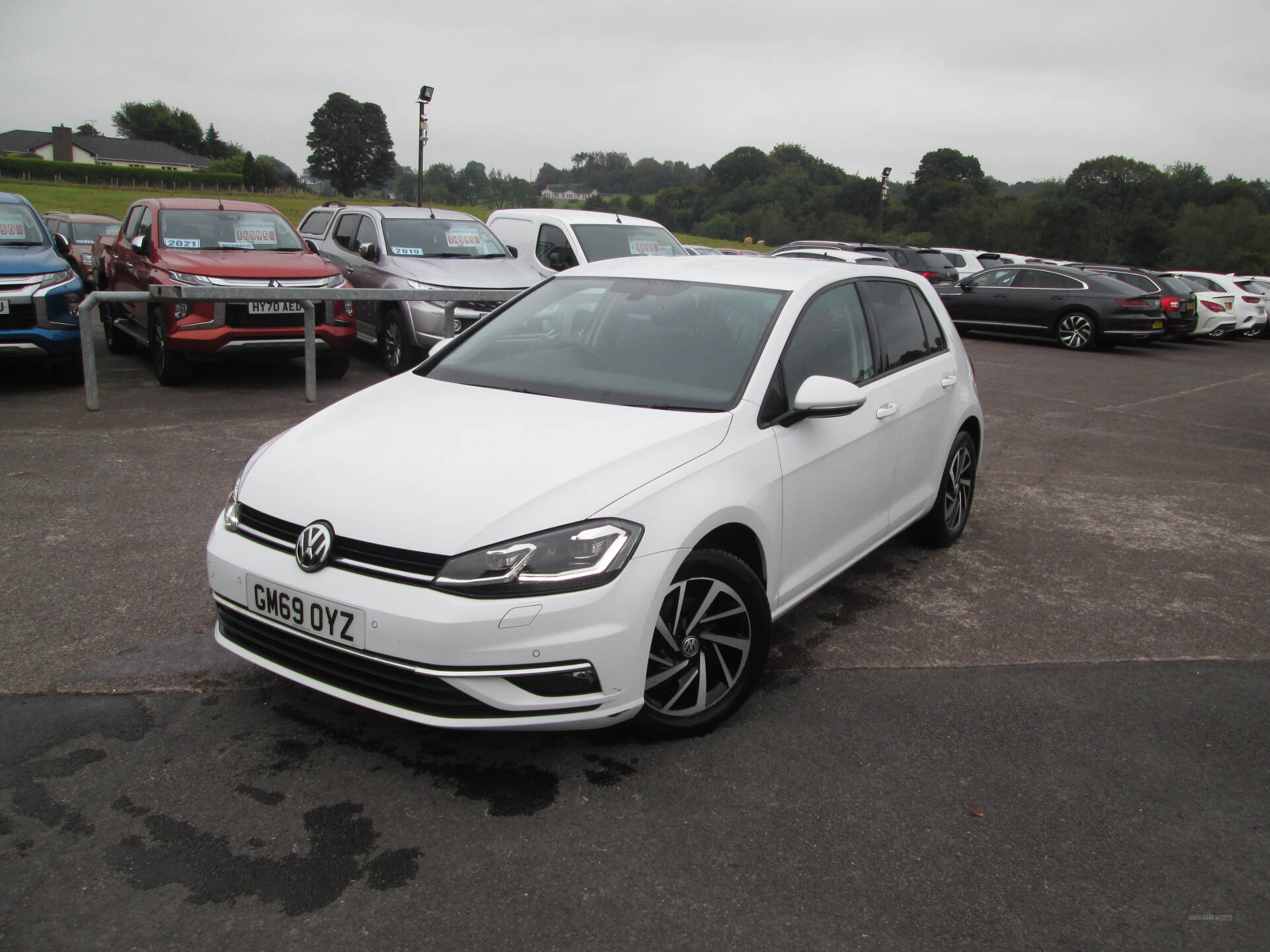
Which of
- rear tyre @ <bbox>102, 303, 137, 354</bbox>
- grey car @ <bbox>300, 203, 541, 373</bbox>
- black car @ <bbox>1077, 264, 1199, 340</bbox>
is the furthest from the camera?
black car @ <bbox>1077, 264, 1199, 340</bbox>

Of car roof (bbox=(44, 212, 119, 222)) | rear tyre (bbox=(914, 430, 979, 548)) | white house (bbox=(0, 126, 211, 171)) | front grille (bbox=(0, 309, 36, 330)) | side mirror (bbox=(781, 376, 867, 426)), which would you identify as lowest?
rear tyre (bbox=(914, 430, 979, 548))

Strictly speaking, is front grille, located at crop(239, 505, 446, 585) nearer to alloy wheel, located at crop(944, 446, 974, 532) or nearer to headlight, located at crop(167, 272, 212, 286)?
alloy wheel, located at crop(944, 446, 974, 532)

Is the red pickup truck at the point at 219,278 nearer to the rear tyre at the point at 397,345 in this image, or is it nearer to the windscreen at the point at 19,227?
the rear tyre at the point at 397,345

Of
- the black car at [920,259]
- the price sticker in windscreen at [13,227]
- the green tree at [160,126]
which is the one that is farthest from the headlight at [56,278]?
the green tree at [160,126]

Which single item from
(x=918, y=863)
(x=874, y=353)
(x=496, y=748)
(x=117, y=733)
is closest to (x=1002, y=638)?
(x=874, y=353)

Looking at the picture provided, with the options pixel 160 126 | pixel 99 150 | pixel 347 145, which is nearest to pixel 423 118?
pixel 347 145

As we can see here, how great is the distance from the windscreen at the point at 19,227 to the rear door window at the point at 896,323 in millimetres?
8281

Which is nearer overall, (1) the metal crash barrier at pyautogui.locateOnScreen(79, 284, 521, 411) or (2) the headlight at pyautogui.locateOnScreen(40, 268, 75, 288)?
(1) the metal crash barrier at pyautogui.locateOnScreen(79, 284, 521, 411)

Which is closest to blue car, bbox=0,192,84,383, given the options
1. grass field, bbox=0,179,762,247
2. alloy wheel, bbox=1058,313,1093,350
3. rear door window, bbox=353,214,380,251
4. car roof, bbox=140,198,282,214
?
car roof, bbox=140,198,282,214

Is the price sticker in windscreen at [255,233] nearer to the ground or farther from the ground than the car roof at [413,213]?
nearer to the ground

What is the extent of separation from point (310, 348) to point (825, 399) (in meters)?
6.68

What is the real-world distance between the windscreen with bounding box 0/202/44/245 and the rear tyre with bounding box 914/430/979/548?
862cm

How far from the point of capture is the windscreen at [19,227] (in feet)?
30.1

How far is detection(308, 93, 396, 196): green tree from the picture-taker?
93750 millimetres
